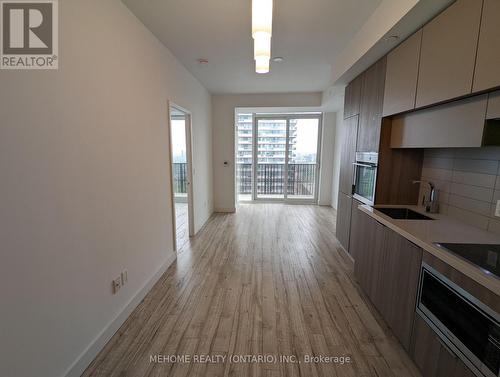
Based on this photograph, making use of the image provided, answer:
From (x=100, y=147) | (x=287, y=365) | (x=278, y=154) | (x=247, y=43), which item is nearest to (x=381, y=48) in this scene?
(x=247, y=43)

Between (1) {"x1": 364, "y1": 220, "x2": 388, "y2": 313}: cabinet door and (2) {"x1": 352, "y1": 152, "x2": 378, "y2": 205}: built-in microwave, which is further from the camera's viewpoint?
(2) {"x1": 352, "y1": 152, "x2": 378, "y2": 205}: built-in microwave

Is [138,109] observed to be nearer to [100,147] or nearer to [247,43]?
[100,147]

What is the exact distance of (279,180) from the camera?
6531mm

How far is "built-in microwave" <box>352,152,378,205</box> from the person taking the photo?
2507 millimetres

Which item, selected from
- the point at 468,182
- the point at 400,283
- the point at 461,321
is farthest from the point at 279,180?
the point at 461,321

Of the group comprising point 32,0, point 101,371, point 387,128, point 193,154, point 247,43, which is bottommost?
point 101,371

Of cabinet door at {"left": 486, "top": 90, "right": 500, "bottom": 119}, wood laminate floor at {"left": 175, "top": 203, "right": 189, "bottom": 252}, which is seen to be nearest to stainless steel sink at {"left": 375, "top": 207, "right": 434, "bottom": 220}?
cabinet door at {"left": 486, "top": 90, "right": 500, "bottom": 119}

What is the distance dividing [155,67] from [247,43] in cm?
109

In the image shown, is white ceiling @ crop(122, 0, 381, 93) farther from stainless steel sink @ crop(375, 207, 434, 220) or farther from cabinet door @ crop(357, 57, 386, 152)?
stainless steel sink @ crop(375, 207, 434, 220)

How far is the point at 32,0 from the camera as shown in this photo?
4.12 ft

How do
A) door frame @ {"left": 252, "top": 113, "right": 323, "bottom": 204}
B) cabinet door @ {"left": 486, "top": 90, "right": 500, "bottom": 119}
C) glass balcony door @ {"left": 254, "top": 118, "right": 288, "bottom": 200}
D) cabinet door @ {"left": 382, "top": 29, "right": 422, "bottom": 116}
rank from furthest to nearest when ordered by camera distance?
glass balcony door @ {"left": 254, "top": 118, "right": 288, "bottom": 200} → door frame @ {"left": 252, "top": 113, "right": 323, "bottom": 204} → cabinet door @ {"left": 382, "top": 29, "right": 422, "bottom": 116} → cabinet door @ {"left": 486, "top": 90, "right": 500, "bottom": 119}

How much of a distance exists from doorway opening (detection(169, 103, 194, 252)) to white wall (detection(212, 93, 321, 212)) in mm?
765

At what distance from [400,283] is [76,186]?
237 centimetres

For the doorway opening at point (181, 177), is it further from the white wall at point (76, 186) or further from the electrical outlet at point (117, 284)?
the electrical outlet at point (117, 284)
